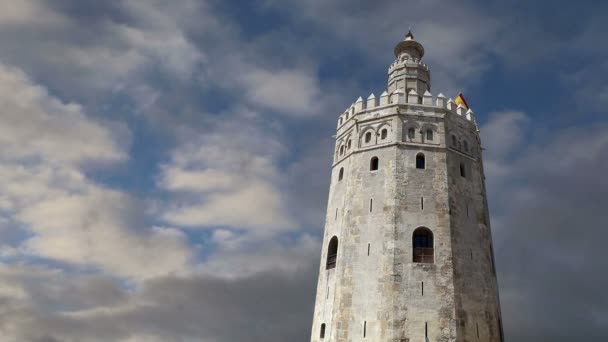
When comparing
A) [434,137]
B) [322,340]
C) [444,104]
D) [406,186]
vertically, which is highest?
[444,104]

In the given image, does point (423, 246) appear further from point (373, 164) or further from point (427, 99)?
point (427, 99)

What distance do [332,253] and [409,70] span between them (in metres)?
17.2

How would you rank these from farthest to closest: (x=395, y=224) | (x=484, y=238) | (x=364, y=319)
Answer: (x=484, y=238), (x=395, y=224), (x=364, y=319)

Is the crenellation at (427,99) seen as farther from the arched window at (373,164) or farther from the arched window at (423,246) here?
the arched window at (423,246)

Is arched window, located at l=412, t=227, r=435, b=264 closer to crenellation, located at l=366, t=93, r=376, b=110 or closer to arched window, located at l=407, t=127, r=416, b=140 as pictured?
arched window, located at l=407, t=127, r=416, b=140

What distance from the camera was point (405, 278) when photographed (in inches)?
1198

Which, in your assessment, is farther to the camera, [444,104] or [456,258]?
[444,104]

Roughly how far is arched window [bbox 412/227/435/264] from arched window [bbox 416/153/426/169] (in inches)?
179

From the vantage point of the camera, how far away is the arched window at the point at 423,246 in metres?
31.3

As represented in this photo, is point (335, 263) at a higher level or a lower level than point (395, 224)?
lower

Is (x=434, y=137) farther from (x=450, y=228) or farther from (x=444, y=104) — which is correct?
(x=450, y=228)

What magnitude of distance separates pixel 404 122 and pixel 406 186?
5.14m

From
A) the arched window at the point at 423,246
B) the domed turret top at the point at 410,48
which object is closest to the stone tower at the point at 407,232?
the arched window at the point at 423,246

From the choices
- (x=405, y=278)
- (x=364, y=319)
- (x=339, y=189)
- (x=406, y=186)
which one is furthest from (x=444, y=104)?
(x=364, y=319)
